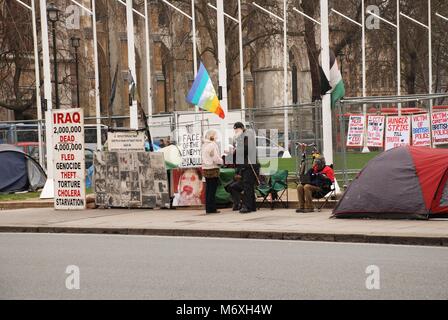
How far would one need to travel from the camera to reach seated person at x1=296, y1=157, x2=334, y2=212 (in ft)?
71.1

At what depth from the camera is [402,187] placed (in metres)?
19.5

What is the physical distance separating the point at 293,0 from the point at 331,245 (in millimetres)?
43882

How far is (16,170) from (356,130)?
1317 centimetres

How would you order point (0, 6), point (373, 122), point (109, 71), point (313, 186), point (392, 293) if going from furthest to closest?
point (109, 71)
point (0, 6)
point (373, 122)
point (313, 186)
point (392, 293)

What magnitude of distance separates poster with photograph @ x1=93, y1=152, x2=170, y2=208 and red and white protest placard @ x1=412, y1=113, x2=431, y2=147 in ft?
19.2

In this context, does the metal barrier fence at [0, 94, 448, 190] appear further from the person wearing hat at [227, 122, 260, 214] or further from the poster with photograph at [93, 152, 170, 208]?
the poster with photograph at [93, 152, 170, 208]

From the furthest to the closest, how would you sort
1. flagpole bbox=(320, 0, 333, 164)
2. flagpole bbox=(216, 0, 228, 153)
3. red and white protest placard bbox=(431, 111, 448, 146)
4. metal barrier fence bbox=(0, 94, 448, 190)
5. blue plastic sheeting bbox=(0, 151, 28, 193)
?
blue plastic sheeting bbox=(0, 151, 28, 193), flagpole bbox=(216, 0, 228, 153), metal barrier fence bbox=(0, 94, 448, 190), flagpole bbox=(320, 0, 333, 164), red and white protest placard bbox=(431, 111, 448, 146)

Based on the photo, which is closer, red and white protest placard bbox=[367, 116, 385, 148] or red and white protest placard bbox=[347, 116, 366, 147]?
red and white protest placard bbox=[367, 116, 385, 148]

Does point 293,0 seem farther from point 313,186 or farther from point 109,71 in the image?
point 313,186

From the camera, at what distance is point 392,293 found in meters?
10.8

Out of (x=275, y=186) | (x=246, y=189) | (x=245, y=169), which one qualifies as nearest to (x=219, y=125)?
(x=275, y=186)

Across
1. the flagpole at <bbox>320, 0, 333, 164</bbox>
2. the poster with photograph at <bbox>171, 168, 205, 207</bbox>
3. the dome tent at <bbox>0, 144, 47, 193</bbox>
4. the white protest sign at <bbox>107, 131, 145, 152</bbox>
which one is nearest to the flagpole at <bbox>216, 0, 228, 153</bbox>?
the white protest sign at <bbox>107, 131, 145, 152</bbox>

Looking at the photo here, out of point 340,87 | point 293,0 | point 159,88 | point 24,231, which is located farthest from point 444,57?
point 24,231

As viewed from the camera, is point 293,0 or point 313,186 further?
point 293,0
